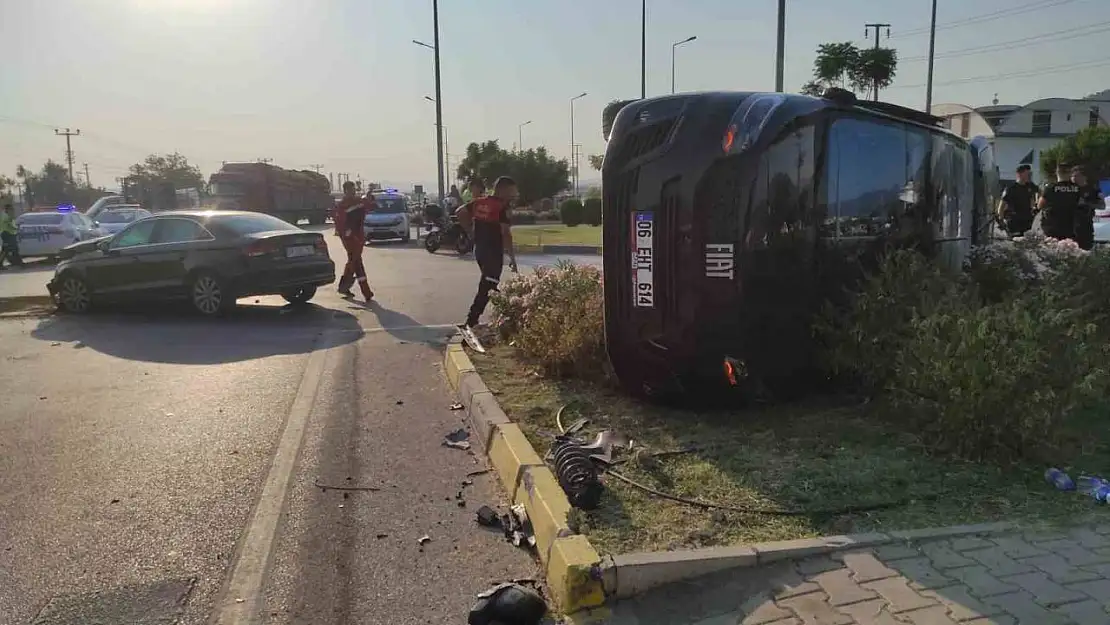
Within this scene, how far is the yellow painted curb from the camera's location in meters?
3.25

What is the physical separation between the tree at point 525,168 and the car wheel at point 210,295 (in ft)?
176

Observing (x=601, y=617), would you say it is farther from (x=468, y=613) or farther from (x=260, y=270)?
(x=260, y=270)

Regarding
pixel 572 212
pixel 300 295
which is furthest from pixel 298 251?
pixel 572 212

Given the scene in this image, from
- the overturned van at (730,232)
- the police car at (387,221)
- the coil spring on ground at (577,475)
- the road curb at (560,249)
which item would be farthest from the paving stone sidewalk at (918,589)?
the police car at (387,221)

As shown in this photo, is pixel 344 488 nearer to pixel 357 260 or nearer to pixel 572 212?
pixel 357 260

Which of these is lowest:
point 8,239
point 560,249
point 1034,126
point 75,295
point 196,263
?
point 75,295

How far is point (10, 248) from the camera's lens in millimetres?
21109

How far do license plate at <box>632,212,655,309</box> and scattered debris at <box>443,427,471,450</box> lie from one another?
1525 mm

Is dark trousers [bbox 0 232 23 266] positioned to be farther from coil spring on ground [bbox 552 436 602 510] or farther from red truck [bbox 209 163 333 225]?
coil spring on ground [bbox 552 436 602 510]

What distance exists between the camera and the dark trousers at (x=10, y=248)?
20.9 meters

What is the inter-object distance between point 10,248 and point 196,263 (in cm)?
1344

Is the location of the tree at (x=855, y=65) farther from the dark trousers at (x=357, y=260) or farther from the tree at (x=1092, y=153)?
the dark trousers at (x=357, y=260)

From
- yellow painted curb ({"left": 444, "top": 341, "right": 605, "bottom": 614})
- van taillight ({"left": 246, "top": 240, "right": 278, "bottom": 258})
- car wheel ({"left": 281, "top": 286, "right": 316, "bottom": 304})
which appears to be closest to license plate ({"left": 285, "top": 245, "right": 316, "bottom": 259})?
van taillight ({"left": 246, "top": 240, "right": 278, "bottom": 258})

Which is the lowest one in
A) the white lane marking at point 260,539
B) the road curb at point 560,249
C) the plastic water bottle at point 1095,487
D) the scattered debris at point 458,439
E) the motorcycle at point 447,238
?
the white lane marking at point 260,539
